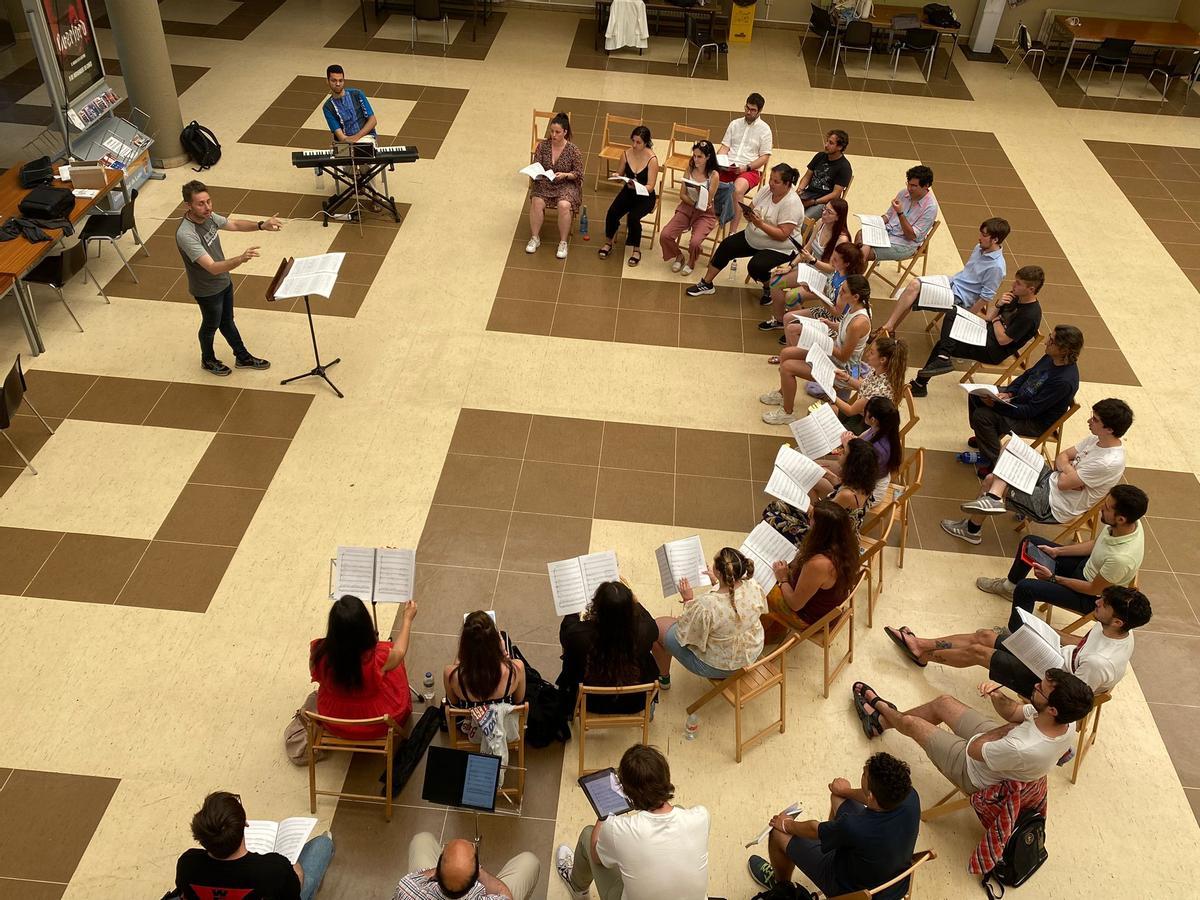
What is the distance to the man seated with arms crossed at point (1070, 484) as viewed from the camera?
5.78m

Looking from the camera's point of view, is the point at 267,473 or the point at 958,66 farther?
the point at 958,66

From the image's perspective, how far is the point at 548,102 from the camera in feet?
39.3

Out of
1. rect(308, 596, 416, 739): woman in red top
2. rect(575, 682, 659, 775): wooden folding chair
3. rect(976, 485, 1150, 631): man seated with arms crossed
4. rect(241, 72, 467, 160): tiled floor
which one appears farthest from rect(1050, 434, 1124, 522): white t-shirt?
rect(241, 72, 467, 160): tiled floor

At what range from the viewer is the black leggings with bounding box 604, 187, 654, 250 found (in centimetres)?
894

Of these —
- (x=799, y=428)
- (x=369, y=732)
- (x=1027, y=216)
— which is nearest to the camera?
(x=369, y=732)

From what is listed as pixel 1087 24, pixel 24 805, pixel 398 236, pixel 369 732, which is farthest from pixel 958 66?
pixel 24 805

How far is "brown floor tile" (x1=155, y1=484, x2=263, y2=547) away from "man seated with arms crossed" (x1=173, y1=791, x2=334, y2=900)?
2684mm

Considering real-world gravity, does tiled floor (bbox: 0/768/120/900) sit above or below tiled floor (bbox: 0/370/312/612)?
above

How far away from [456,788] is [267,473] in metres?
3.30

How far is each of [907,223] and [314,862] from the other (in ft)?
22.5

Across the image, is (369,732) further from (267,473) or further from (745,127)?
(745,127)

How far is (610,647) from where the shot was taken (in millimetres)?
4715

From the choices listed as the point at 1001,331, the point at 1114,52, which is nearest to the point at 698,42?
the point at 1114,52

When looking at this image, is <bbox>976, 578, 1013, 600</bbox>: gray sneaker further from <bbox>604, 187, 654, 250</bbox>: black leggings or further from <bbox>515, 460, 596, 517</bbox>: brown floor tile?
<bbox>604, 187, 654, 250</bbox>: black leggings
